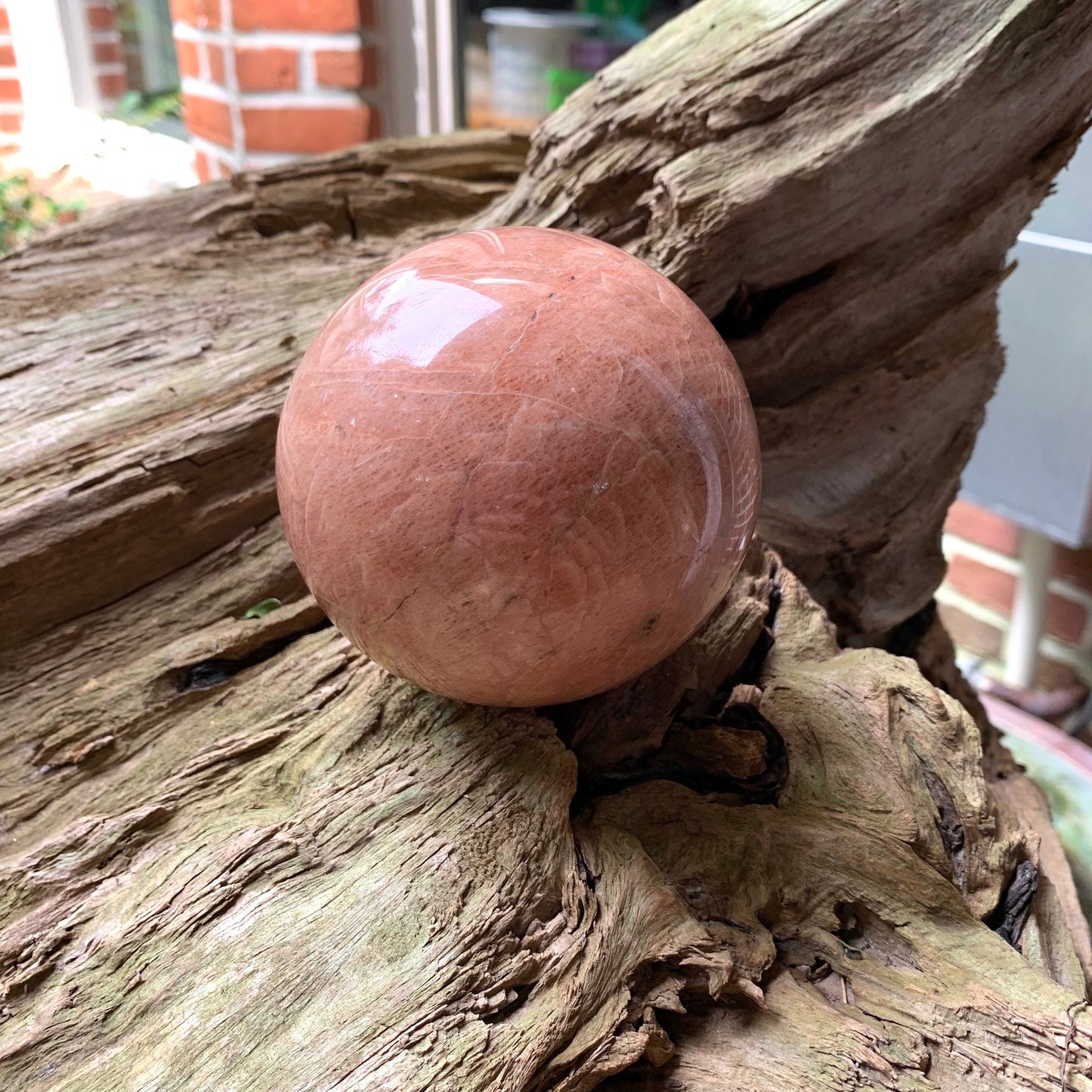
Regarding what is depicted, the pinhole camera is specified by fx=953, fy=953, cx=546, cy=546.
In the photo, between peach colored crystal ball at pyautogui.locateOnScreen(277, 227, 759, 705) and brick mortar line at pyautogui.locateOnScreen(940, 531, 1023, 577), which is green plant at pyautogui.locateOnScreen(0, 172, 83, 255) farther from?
brick mortar line at pyautogui.locateOnScreen(940, 531, 1023, 577)

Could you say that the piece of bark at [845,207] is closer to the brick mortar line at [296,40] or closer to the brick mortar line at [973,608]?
the brick mortar line at [973,608]

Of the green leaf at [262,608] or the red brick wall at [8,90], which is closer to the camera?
the green leaf at [262,608]

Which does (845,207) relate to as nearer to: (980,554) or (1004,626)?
(980,554)

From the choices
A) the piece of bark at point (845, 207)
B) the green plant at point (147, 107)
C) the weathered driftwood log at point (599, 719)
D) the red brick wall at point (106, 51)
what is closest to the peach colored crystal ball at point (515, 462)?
the weathered driftwood log at point (599, 719)

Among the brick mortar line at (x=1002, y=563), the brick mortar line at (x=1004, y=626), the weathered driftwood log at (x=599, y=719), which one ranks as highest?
the weathered driftwood log at (x=599, y=719)

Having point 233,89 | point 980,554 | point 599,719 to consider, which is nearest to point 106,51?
point 233,89

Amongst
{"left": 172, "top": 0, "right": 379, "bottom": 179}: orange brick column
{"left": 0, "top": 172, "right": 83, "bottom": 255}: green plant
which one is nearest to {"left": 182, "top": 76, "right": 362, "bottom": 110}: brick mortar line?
{"left": 172, "top": 0, "right": 379, "bottom": 179}: orange brick column
